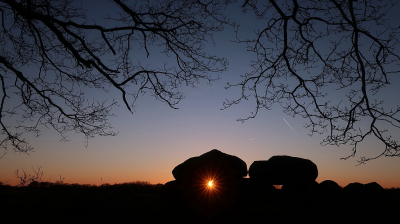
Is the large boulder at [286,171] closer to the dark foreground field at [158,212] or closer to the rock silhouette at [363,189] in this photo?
the rock silhouette at [363,189]

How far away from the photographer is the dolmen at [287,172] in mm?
10695

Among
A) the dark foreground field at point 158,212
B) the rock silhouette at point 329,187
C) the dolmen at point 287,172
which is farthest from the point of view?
the dolmen at point 287,172

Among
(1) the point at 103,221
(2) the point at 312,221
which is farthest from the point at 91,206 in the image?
(2) the point at 312,221

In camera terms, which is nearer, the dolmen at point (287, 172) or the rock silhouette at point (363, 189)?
the rock silhouette at point (363, 189)

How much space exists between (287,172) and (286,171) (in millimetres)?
54

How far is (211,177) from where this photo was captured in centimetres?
962

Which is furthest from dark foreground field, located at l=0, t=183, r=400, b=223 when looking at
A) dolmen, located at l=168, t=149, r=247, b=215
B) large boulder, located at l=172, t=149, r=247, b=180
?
large boulder, located at l=172, t=149, r=247, b=180

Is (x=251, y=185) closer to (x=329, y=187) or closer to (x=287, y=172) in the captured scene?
(x=287, y=172)

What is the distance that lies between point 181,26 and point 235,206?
17.3 ft

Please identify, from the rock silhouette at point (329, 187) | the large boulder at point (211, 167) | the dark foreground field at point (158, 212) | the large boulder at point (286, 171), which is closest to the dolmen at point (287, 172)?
the large boulder at point (286, 171)

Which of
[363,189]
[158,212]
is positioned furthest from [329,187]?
[158,212]

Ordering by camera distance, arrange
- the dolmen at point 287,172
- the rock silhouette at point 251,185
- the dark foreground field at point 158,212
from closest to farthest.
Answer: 1. the dark foreground field at point 158,212
2. the rock silhouette at point 251,185
3. the dolmen at point 287,172

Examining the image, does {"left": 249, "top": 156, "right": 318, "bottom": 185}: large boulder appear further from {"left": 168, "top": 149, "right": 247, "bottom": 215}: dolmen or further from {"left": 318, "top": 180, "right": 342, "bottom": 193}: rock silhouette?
{"left": 168, "top": 149, "right": 247, "bottom": 215}: dolmen

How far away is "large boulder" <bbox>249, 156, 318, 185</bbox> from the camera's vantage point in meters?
10.8
